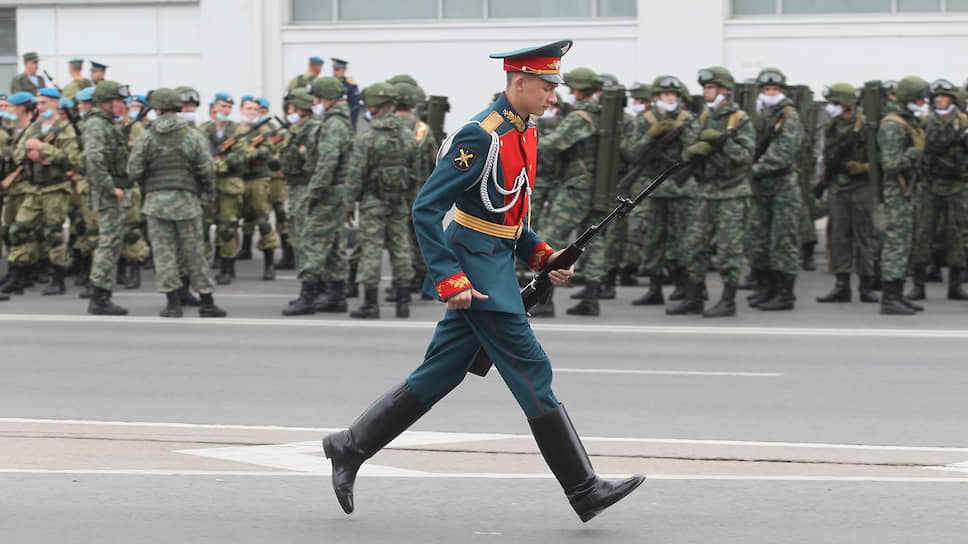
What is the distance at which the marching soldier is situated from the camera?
12.9m

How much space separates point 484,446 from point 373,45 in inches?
692

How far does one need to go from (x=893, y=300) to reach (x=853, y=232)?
3.84 ft

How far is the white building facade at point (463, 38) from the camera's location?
2239 centimetres

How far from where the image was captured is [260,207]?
17.3 metres

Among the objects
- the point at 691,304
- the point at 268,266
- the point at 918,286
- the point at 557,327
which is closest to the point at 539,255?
the point at 557,327

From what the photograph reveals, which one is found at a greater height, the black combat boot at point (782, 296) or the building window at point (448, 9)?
the building window at point (448, 9)

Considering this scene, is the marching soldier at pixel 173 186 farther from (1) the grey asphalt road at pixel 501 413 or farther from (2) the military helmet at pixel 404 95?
(2) the military helmet at pixel 404 95

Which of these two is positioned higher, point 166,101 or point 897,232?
point 166,101

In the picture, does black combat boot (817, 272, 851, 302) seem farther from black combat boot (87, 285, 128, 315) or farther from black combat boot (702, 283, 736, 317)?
black combat boot (87, 285, 128, 315)

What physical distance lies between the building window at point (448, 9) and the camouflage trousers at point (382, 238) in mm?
11186

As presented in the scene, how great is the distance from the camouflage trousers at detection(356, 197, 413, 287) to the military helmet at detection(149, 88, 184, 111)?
185 centimetres

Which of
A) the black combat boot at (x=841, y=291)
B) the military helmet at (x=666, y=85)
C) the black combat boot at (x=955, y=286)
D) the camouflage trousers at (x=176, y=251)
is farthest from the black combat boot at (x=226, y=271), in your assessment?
the black combat boot at (x=955, y=286)

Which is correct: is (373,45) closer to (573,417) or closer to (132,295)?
(132,295)

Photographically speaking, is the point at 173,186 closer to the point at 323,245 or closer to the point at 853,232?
the point at 323,245
